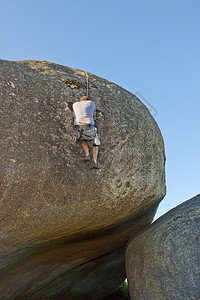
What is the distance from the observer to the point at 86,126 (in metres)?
6.05

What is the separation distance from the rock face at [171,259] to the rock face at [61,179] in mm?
1057

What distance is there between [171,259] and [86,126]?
2820 millimetres

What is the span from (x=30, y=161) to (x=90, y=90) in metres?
2.30

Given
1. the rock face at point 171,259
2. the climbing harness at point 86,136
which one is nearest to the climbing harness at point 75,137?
the climbing harness at point 86,136

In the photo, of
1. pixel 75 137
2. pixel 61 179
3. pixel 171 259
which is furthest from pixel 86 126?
pixel 171 259

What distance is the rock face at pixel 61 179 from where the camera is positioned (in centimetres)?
535

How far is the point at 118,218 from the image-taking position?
257 inches

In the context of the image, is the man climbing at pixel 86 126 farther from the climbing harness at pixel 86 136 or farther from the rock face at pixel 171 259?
the rock face at pixel 171 259

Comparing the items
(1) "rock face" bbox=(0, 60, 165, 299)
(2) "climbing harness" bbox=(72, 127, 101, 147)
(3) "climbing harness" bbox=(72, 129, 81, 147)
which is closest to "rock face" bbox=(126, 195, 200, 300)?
(1) "rock face" bbox=(0, 60, 165, 299)

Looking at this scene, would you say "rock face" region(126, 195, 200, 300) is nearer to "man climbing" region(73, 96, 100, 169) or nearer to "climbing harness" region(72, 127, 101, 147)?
"man climbing" region(73, 96, 100, 169)

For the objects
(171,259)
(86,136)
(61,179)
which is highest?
(86,136)

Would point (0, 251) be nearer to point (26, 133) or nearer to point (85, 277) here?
point (26, 133)

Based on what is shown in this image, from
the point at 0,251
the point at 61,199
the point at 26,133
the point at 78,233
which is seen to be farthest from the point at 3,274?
the point at 26,133

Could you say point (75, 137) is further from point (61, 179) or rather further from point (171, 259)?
point (171, 259)
